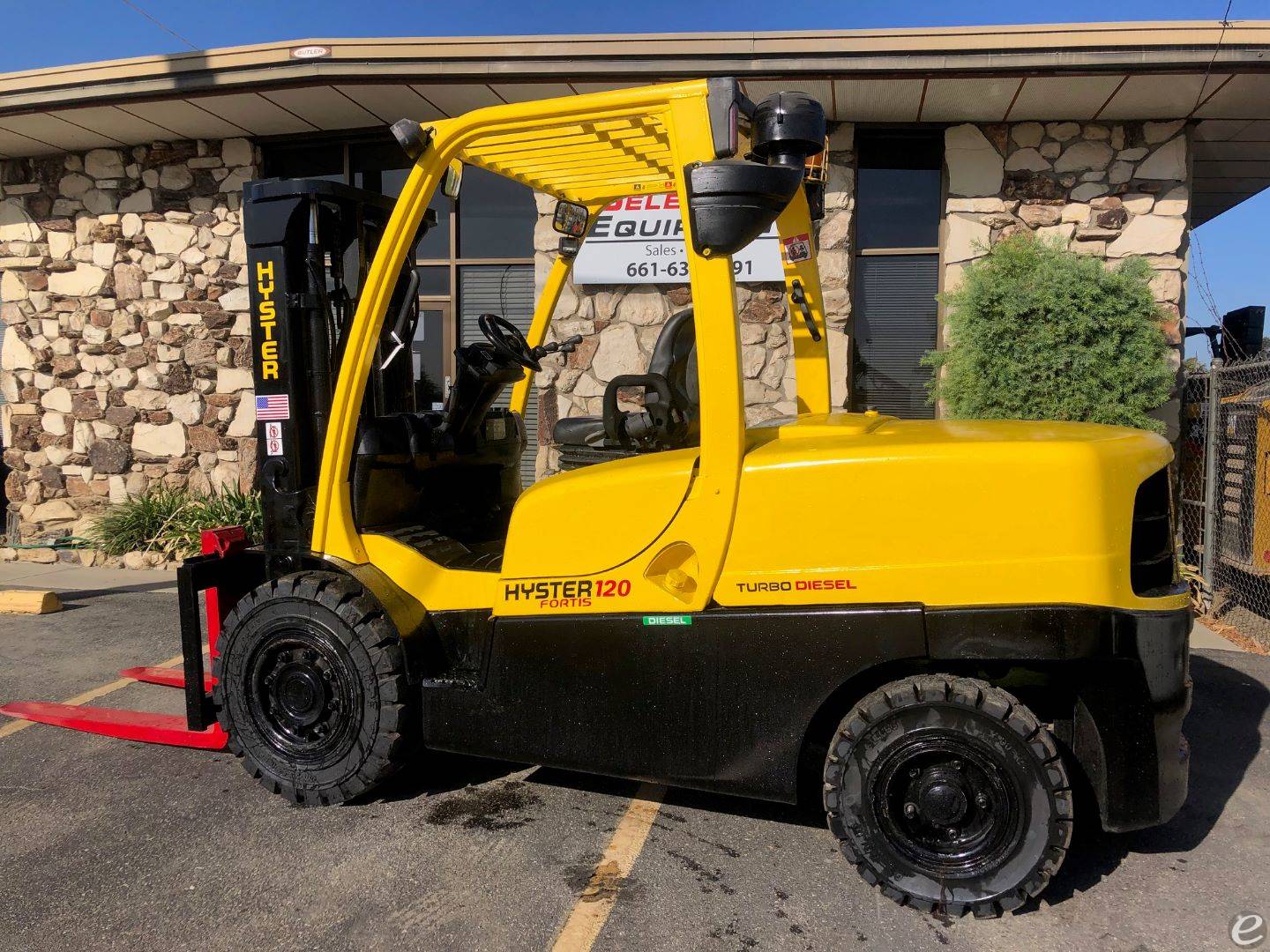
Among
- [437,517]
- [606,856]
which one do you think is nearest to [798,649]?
[606,856]

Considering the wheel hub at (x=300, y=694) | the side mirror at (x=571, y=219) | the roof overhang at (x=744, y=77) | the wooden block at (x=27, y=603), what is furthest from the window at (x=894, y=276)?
the wooden block at (x=27, y=603)

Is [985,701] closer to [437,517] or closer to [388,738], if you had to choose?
[388,738]

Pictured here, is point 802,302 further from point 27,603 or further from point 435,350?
point 27,603

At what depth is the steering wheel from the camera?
3.77 metres

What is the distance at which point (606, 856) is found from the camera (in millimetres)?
3094

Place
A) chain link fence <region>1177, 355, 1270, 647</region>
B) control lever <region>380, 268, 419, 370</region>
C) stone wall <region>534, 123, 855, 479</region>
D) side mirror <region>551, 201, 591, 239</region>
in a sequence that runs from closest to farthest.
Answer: control lever <region>380, 268, 419, 370</region>, side mirror <region>551, 201, 591, 239</region>, chain link fence <region>1177, 355, 1270, 647</region>, stone wall <region>534, 123, 855, 479</region>

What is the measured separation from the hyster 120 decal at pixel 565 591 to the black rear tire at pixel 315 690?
497 mm

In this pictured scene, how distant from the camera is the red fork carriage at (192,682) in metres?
3.62

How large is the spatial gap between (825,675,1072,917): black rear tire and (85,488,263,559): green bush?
265 inches

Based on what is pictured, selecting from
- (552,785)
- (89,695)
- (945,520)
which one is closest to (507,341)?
(552,785)

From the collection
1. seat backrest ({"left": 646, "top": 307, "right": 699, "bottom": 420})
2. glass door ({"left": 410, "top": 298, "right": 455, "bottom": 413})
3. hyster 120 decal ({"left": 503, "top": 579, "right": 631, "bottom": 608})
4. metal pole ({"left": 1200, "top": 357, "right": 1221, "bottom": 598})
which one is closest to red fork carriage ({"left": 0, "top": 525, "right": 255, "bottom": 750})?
hyster 120 decal ({"left": 503, "top": 579, "right": 631, "bottom": 608})

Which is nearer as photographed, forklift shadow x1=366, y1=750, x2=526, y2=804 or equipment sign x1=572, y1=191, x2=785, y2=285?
forklift shadow x1=366, y1=750, x2=526, y2=804

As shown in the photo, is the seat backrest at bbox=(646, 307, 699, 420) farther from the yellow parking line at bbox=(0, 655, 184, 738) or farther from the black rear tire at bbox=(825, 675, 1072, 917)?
the yellow parking line at bbox=(0, 655, 184, 738)

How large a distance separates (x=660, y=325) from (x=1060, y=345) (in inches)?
124
